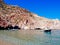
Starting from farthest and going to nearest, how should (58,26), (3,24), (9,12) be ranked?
(58,26)
(9,12)
(3,24)

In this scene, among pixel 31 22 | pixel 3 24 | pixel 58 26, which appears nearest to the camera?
pixel 3 24

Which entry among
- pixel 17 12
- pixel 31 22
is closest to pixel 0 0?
pixel 17 12

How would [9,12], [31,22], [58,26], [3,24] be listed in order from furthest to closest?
1. [58,26]
2. [31,22]
3. [9,12]
4. [3,24]

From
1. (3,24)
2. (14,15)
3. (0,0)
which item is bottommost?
(3,24)

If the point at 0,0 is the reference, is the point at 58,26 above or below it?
below

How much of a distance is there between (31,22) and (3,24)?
51.7 m

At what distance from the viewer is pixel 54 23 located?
19788 centimetres

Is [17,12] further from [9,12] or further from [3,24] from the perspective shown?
[3,24]

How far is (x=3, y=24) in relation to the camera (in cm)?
12638

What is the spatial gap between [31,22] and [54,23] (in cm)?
3312

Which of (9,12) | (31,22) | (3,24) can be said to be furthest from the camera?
(31,22)

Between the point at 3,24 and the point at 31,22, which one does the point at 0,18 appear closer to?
the point at 3,24

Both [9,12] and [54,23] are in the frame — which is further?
[54,23]

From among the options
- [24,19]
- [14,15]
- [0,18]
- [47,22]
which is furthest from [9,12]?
[47,22]
